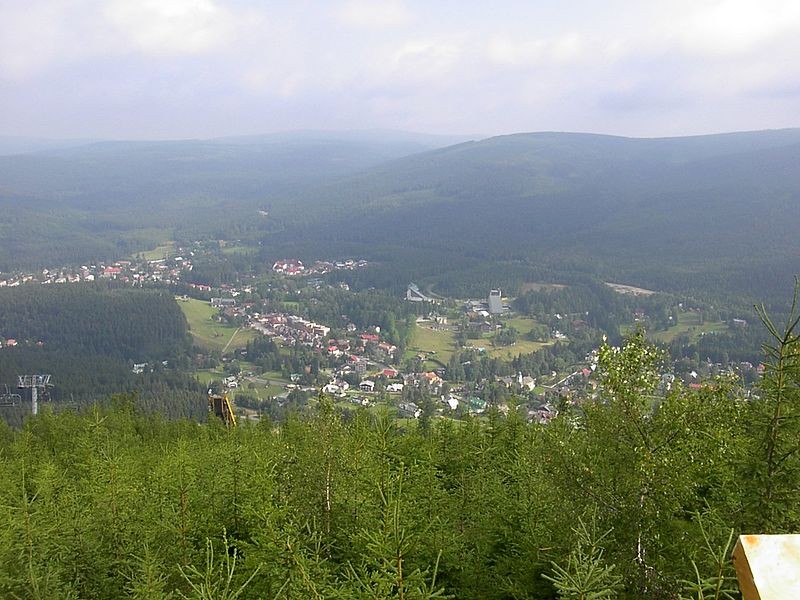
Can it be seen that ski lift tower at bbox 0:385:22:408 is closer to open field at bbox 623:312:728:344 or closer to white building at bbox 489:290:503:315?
white building at bbox 489:290:503:315

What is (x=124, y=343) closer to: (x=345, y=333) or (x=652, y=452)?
(x=345, y=333)

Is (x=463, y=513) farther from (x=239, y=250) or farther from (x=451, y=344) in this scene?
(x=239, y=250)

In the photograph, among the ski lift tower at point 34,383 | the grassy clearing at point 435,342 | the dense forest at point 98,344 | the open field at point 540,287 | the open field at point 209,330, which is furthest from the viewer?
the open field at point 540,287

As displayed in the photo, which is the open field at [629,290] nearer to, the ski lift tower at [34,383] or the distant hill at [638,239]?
the distant hill at [638,239]

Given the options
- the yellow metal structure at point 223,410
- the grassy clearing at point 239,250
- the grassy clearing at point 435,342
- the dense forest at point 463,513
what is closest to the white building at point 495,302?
the grassy clearing at point 435,342

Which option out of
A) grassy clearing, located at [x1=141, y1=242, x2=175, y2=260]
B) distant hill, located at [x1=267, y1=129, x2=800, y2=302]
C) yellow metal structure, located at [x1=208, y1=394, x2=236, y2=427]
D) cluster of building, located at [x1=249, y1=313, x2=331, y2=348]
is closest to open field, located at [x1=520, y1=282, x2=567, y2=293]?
distant hill, located at [x1=267, y1=129, x2=800, y2=302]

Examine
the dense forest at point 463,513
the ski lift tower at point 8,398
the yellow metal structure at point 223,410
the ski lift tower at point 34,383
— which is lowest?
the ski lift tower at point 8,398
